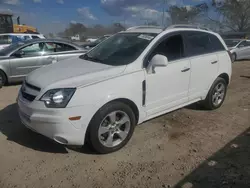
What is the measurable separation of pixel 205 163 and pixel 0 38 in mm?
13339

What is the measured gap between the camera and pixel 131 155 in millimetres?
3545

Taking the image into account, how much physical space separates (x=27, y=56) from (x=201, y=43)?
4932 mm

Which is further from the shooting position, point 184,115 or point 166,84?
point 184,115

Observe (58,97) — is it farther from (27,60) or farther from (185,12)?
(185,12)

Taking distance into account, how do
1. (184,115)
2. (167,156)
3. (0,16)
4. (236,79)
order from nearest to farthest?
(167,156) → (184,115) → (236,79) → (0,16)

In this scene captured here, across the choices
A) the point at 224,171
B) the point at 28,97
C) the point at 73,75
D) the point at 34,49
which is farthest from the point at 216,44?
the point at 34,49

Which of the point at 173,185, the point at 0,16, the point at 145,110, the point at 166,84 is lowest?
the point at 173,185

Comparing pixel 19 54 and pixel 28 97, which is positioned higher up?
pixel 19 54

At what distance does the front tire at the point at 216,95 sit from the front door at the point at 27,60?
15.8ft

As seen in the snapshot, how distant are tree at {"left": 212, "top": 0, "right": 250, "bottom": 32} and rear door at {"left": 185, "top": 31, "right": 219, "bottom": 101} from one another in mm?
45382

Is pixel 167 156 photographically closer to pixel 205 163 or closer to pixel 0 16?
pixel 205 163

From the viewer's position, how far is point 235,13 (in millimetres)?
46094

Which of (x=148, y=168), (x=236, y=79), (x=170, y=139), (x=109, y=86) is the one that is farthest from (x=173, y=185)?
(x=236, y=79)

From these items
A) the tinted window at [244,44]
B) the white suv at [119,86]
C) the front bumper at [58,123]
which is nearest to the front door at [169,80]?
the white suv at [119,86]
